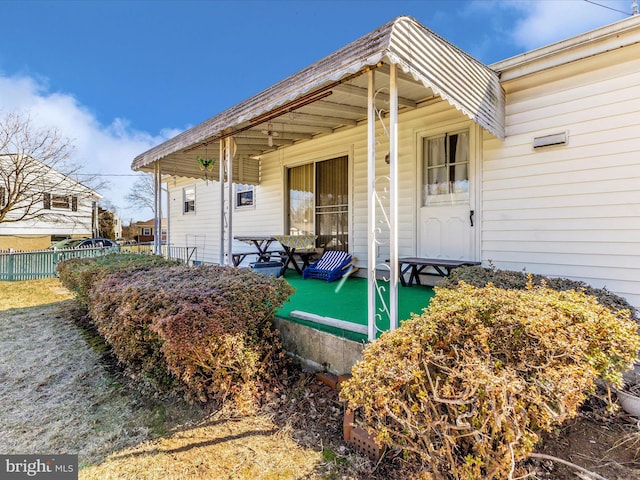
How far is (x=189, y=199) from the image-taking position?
1098cm

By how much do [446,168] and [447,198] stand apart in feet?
1.43

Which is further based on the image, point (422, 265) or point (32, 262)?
point (32, 262)

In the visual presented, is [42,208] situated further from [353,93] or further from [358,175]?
[353,93]

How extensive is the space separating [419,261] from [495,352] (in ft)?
9.72

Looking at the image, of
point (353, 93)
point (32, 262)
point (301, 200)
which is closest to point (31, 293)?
point (32, 262)

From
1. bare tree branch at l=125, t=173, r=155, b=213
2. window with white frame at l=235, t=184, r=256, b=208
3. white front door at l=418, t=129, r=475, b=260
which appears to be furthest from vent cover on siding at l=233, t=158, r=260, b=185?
bare tree branch at l=125, t=173, r=155, b=213

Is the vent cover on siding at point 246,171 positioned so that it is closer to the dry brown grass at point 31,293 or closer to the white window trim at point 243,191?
the white window trim at point 243,191

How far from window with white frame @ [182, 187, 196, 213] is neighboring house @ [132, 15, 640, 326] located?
473 centimetres

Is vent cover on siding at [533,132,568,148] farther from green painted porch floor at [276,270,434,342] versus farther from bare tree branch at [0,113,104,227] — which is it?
bare tree branch at [0,113,104,227]

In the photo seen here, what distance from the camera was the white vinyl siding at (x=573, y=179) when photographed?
11.0 ft

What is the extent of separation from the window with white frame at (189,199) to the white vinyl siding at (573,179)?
29.1 feet

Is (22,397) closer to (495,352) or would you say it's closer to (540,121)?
(495,352)

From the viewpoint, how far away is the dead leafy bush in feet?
8.01

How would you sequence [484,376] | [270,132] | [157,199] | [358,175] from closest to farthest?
[484,376], [270,132], [358,175], [157,199]
